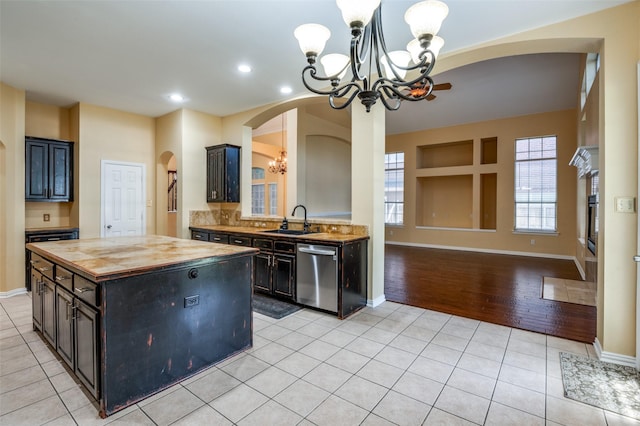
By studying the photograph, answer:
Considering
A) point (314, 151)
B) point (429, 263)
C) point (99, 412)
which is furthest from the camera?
point (314, 151)

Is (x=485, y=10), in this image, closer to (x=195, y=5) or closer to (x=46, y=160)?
(x=195, y=5)

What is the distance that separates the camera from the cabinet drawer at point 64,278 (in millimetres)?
2156

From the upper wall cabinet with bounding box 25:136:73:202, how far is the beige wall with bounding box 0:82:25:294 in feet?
0.49

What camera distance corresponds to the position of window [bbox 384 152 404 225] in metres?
9.57

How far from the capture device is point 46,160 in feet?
15.8

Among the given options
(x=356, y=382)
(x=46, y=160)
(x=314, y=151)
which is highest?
(x=314, y=151)

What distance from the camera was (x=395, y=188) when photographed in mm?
9695

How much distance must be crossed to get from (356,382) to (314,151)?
5.97 meters

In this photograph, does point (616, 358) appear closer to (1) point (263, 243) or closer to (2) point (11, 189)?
(1) point (263, 243)

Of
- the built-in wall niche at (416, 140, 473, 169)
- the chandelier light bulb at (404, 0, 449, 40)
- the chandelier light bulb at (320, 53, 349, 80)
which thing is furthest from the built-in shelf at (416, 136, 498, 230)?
the chandelier light bulb at (404, 0, 449, 40)

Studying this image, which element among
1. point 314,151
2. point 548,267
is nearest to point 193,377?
point 314,151

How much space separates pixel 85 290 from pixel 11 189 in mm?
3840

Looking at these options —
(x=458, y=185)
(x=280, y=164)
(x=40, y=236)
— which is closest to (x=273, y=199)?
(x=280, y=164)

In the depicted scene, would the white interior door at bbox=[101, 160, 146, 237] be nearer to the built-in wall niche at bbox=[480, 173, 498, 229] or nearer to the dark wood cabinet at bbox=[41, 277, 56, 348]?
the dark wood cabinet at bbox=[41, 277, 56, 348]
